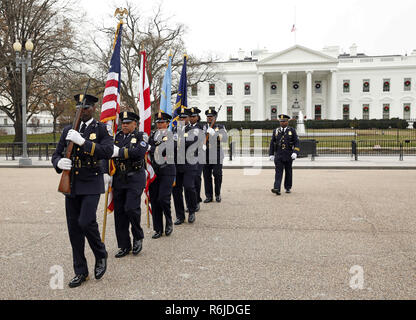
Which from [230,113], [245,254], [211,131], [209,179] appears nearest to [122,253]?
[245,254]

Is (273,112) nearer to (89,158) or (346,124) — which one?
(346,124)

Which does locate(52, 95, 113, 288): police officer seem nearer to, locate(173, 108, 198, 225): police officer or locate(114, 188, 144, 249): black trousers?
locate(114, 188, 144, 249): black trousers

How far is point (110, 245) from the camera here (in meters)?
5.61

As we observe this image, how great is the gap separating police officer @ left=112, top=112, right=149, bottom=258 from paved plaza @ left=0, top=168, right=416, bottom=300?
10.1 inches

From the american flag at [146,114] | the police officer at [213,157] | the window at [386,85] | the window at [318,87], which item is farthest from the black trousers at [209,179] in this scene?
the window at [386,85]

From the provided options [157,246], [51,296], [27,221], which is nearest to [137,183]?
[157,246]

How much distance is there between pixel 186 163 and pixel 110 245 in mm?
2143

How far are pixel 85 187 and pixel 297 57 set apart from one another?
68.6 m

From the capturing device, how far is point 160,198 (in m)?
6.02

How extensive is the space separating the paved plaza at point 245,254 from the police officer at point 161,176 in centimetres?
29

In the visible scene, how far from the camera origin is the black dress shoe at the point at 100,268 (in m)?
4.22

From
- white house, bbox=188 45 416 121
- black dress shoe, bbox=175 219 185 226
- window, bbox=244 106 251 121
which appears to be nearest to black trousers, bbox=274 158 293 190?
black dress shoe, bbox=175 219 185 226

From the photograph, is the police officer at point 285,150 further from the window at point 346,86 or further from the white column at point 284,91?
the window at point 346,86

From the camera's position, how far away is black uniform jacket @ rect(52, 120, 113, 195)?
4.16m
